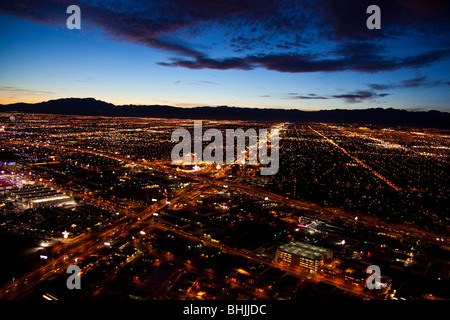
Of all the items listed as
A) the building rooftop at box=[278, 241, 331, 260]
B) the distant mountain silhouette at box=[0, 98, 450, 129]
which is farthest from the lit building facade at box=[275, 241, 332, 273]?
the distant mountain silhouette at box=[0, 98, 450, 129]

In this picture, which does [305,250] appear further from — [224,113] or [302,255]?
[224,113]

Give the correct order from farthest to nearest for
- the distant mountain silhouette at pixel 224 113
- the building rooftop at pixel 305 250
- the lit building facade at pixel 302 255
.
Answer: the distant mountain silhouette at pixel 224 113, the building rooftop at pixel 305 250, the lit building facade at pixel 302 255

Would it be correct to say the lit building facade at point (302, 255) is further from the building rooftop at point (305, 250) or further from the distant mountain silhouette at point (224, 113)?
the distant mountain silhouette at point (224, 113)

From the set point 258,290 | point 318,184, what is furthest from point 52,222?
point 318,184

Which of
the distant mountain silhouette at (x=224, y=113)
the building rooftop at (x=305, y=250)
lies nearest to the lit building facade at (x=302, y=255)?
the building rooftop at (x=305, y=250)

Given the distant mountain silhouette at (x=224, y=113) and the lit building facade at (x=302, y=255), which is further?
the distant mountain silhouette at (x=224, y=113)

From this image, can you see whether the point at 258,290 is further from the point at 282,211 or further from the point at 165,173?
the point at 165,173

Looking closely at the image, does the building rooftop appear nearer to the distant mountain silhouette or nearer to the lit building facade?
the lit building facade
